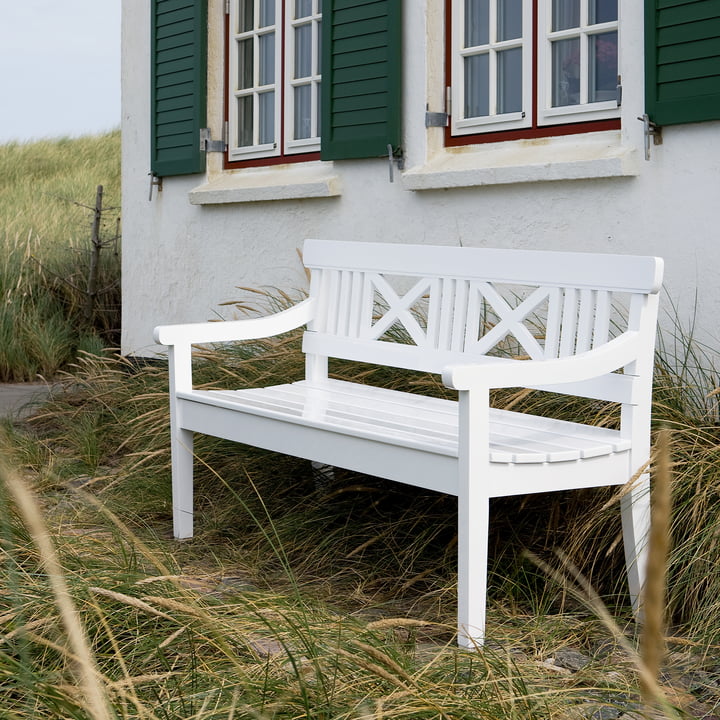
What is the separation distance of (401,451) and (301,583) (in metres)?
0.68

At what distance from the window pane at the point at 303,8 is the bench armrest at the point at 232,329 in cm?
274

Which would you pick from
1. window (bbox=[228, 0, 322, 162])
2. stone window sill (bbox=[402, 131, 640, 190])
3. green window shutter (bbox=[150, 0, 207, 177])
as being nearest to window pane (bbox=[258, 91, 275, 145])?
window (bbox=[228, 0, 322, 162])

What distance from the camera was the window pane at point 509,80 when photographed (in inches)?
210

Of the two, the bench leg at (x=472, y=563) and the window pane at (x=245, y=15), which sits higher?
the window pane at (x=245, y=15)

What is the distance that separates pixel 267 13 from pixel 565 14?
2493 millimetres

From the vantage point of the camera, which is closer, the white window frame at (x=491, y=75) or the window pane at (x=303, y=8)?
the white window frame at (x=491, y=75)

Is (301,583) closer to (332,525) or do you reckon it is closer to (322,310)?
(332,525)

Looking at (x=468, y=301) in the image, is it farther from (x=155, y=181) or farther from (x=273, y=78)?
(x=155, y=181)

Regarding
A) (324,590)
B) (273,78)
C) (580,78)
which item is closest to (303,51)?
(273,78)

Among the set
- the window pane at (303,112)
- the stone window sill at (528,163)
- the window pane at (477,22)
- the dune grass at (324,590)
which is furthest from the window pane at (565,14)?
the window pane at (303,112)

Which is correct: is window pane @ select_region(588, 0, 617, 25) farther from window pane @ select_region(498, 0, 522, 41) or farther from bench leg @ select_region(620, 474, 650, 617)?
bench leg @ select_region(620, 474, 650, 617)

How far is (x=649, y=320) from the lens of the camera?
10.8 ft

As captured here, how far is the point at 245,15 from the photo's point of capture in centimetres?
712

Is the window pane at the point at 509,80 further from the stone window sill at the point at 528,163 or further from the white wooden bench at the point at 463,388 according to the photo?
the white wooden bench at the point at 463,388
